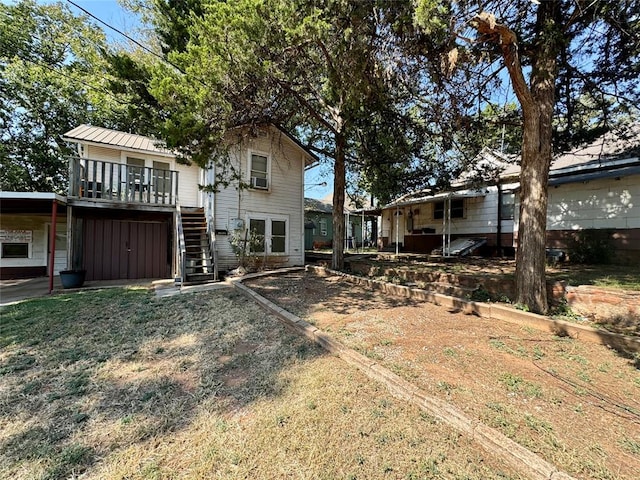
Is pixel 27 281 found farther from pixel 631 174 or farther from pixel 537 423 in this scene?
pixel 631 174

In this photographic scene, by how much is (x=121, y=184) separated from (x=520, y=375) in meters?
11.9

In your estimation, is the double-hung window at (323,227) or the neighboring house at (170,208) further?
the double-hung window at (323,227)

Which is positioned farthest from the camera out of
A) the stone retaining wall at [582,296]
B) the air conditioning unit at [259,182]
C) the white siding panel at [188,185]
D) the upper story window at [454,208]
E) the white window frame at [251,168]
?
the upper story window at [454,208]

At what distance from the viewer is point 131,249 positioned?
35.7 feet

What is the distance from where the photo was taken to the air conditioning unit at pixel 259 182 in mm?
10940

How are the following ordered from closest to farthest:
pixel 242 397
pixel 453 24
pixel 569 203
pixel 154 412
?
1. pixel 154 412
2. pixel 242 397
3. pixel 453 24
4. pixel 569 203

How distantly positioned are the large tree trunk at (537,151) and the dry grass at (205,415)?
384cm

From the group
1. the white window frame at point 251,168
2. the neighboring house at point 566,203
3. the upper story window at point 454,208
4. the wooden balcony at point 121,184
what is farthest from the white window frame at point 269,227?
the upper story window at point 454,208

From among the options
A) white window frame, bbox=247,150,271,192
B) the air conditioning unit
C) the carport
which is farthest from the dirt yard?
the carport

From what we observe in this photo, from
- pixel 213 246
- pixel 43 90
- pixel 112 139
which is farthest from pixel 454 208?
pixel 43 90

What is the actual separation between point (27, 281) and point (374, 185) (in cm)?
1308

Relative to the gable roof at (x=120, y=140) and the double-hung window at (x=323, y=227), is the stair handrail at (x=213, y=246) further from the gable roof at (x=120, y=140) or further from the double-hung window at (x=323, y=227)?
the double-hung window at (x=323, y=227)

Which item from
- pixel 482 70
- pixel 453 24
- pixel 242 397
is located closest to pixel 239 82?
pixel 453 24

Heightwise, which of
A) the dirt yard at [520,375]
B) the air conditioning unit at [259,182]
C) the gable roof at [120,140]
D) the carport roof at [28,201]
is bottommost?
the dirt yard at [520,375]
